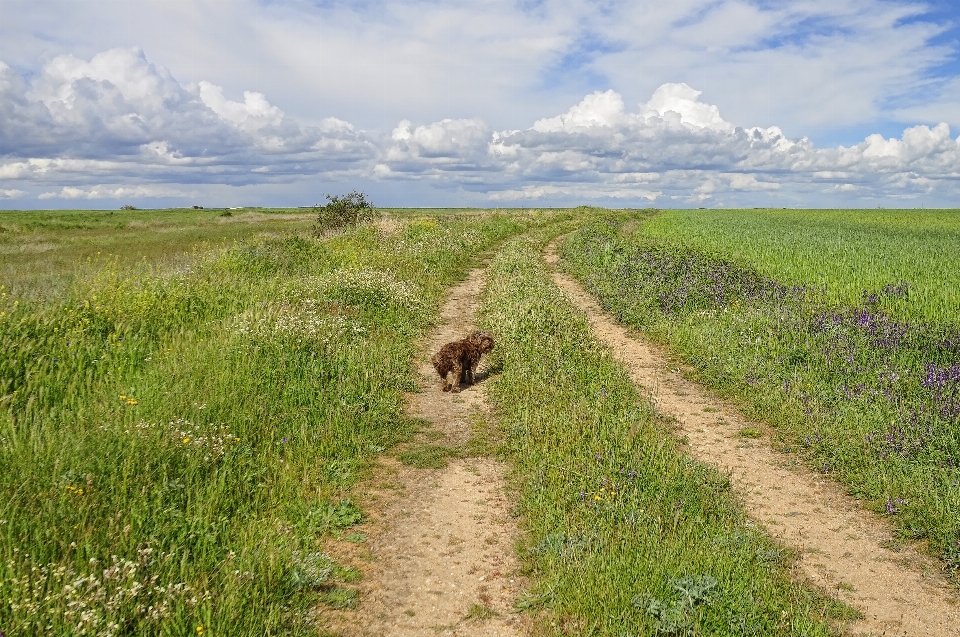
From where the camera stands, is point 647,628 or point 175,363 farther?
point 175,363

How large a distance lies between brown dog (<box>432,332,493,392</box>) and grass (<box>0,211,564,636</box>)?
0.73 meters

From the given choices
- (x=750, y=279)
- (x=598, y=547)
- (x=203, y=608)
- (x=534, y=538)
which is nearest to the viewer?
(x=203, y=608)

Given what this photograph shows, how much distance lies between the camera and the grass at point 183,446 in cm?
430

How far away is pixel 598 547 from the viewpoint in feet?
17.4

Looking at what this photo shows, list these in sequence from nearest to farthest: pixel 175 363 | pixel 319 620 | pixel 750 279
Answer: pixel 319 620 < pixel 175 363 < pixel 750 279

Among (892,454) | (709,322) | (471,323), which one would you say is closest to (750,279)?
(709,322)

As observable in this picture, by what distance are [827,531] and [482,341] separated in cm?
624

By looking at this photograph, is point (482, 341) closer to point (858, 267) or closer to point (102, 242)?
point (858, 267)

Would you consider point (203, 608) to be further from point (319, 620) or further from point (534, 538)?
point (534, 538)

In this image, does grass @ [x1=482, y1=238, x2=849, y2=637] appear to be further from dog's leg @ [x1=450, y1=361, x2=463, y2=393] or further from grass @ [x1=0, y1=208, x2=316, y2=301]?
grass @ [x1=0, y1=208, x2=316, y2=301]

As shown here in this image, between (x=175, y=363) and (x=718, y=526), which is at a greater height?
(x=175, y=363)

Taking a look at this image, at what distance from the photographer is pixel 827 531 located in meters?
6.26

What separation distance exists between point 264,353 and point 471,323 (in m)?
6.43

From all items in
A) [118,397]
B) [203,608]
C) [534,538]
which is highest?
[118,397]
